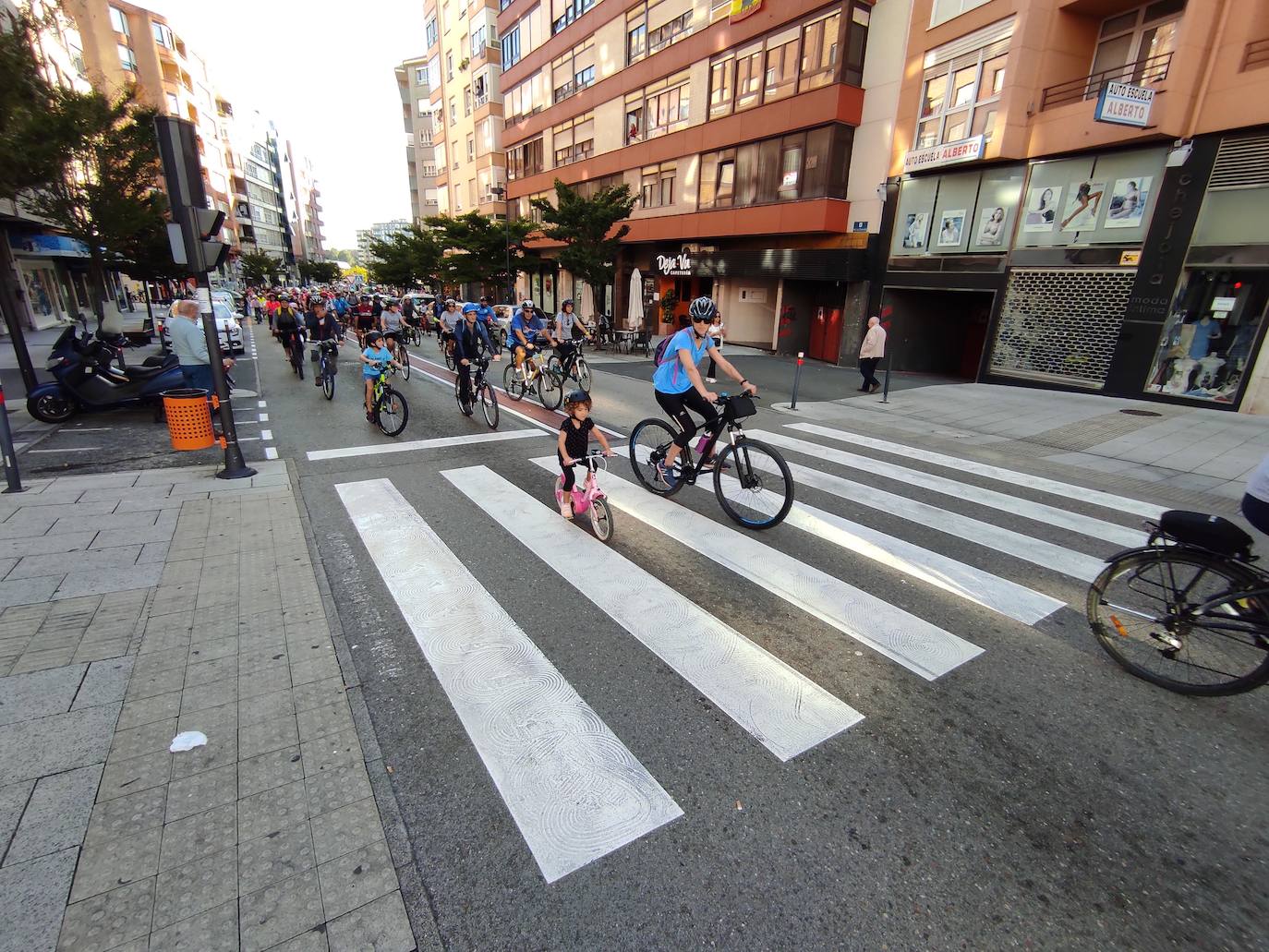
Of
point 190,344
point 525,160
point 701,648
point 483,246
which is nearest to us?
point 701,648

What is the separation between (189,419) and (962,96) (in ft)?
61.9

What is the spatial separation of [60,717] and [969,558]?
6293 millimetres

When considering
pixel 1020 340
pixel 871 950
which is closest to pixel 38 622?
pixel 871 950

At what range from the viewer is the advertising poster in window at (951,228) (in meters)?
16.2

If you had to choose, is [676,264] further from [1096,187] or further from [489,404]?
[489,404]

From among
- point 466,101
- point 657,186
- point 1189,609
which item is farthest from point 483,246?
point 1189,609

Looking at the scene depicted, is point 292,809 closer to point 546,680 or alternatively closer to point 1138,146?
point 546,680

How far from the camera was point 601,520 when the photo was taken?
554 cm

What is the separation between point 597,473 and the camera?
746 centimetres

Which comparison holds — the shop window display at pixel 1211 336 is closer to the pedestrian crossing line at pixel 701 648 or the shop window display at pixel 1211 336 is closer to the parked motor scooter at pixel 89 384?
the pedestrian crossing line at pixel 701 648

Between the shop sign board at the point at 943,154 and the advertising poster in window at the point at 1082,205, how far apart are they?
2364 millimetres

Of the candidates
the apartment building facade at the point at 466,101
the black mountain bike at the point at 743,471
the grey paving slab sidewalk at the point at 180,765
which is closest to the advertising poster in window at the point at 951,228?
the black mountain bike at the point at 743,471

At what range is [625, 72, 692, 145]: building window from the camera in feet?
79.9

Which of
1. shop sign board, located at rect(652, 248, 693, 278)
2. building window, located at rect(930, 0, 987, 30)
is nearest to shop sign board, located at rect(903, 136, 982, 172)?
building window, located at rect(930, 0, 987, 30)
